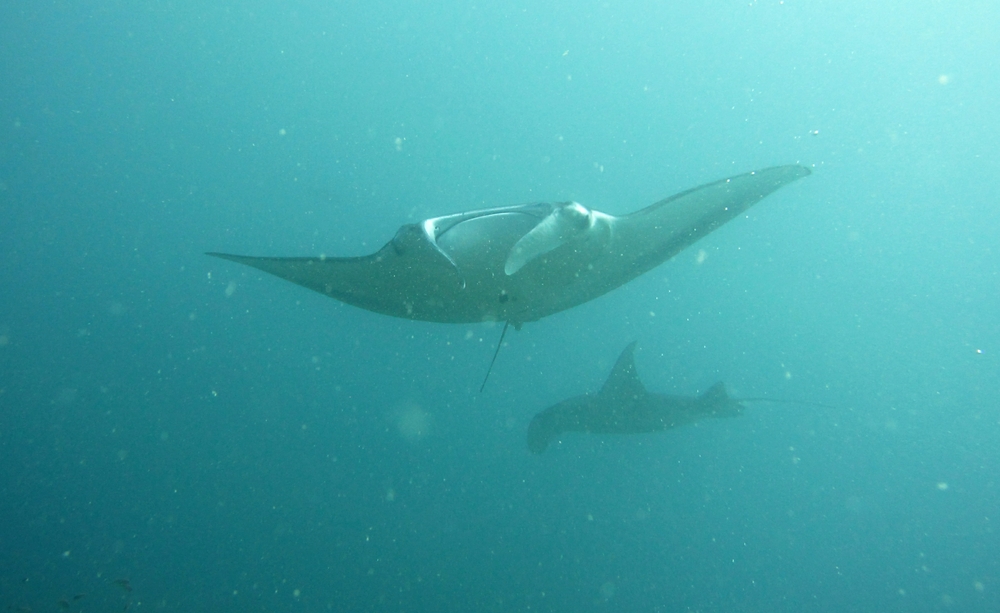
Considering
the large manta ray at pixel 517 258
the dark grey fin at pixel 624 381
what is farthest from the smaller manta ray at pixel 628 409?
the large manta ray at pixel 517 258

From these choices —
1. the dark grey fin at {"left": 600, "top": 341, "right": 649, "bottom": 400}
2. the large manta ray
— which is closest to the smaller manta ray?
the dark grey fin at {"left": 600, "top": 341, "right": 649, "bottom": 400}

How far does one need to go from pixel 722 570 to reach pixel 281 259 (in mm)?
26699

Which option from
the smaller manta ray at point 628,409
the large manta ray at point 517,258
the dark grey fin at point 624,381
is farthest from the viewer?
the smaller manta ray at point 628,409

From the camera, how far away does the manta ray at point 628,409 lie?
9.34m

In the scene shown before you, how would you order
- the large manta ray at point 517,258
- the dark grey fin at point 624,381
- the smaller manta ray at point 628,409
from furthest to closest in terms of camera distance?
the smaller manta ray at point 628,409 < the dark grey fin at point 624,381 < the large manta ray at point 517,258

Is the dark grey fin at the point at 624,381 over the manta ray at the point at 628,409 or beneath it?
over

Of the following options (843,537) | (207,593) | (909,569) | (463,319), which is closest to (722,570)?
(843,537)

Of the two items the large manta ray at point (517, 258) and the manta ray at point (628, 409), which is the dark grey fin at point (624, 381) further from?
the large manta ray at point (517, 258)

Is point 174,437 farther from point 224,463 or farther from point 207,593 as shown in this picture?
point 207,593

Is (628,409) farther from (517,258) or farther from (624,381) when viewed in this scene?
(517,258)

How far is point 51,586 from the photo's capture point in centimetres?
2170

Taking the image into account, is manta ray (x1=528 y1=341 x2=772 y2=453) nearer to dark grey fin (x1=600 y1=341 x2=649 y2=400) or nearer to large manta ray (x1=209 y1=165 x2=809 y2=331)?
dark grey fin (x1=600 y1=341 x2=649 y2=400)

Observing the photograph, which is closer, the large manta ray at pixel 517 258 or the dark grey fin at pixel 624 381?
the large manta ray at pixel 517 258

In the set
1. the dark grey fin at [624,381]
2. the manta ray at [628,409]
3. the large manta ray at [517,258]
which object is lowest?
the manta ray at [628,409]
